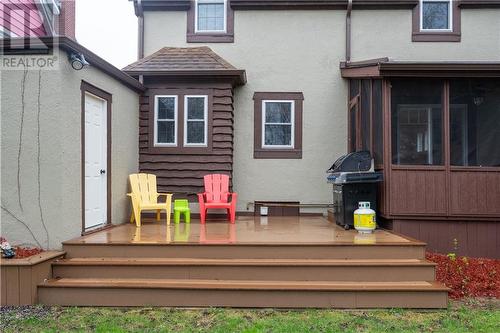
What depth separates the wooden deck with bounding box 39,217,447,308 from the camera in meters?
4.47

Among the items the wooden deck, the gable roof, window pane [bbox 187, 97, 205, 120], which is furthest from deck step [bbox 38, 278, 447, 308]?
the gable roof

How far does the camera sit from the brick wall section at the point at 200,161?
26.3 feet

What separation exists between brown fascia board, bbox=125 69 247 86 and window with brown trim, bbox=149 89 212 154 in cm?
27

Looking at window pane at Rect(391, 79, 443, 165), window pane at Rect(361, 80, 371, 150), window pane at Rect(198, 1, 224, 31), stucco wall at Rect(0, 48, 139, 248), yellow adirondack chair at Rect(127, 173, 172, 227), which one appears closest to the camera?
stucco wall at Rect(0, 48, 139, 248)

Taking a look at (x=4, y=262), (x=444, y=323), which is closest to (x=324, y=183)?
(x=444, y=323)

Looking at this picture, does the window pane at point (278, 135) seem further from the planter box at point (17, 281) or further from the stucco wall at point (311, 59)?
the planter box at point (17, 281)

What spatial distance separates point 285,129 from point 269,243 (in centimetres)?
397

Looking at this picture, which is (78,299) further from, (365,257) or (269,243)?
(365,257)

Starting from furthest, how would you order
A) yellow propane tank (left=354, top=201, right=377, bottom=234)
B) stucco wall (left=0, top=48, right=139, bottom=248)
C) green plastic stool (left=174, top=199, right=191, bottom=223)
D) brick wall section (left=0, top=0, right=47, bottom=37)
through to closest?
brick wall section (left=0, top=0, right=47, bottom=37) → green plastic stool (left=174, top=199, right=191, bottom=223) → yellow propane tank (left=354, top=201, right=377, bottom=234) → stucco wall (left=0, top=48, right=139, bottom=248)

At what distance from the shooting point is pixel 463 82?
21.4 ft

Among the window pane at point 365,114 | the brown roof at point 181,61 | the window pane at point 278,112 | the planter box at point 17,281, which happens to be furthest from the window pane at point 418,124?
the planter box at point 17,281

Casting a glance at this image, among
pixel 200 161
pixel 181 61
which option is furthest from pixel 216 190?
pixel 181 61

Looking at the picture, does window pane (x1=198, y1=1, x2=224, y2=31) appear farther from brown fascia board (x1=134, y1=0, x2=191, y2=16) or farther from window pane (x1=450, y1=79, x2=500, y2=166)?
window pane (x1=450, y1=79, x2=500, y2=166)

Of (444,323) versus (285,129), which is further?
(285,129)
